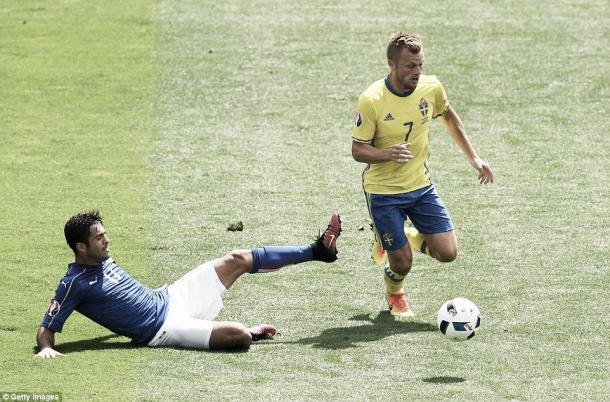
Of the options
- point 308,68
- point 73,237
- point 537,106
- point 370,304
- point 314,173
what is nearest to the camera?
point 73,237

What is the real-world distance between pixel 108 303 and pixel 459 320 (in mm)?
2791

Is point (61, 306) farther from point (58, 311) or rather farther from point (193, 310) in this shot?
point (193, 310)

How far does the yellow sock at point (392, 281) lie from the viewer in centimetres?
1098

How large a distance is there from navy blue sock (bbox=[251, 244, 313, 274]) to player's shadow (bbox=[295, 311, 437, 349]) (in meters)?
0.66

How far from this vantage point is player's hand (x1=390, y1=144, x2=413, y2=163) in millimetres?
10275

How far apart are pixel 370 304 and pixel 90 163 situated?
18.1ft

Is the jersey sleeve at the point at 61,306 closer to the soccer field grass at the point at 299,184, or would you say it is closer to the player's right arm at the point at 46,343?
the player's right arm at the point at 46,343

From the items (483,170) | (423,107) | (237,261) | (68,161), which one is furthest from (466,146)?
(68,161)

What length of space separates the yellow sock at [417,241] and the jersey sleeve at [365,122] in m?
1.20

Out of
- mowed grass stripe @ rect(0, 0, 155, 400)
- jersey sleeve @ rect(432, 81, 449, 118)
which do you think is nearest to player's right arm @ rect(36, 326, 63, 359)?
mowed grass stripe @ rect(0, 0, 155, 400)

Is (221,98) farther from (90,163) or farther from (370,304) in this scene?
(370,304)

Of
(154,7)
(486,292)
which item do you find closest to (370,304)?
(486,292)

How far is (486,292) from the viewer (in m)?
11.6

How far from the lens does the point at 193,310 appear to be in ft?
33.6
